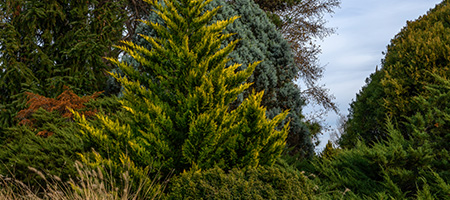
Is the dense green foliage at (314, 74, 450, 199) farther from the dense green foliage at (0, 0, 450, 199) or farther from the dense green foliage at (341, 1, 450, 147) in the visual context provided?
the dense green foliage at (341, 1, 450, 147)

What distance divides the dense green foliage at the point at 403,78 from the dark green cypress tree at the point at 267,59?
1093mm

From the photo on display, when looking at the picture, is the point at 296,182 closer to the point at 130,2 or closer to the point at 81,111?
the point at 81,111

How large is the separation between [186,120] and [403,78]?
12.8ft

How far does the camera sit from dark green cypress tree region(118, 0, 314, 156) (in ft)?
24.7

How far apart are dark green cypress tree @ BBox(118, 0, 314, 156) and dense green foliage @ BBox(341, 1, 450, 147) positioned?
1.09 m

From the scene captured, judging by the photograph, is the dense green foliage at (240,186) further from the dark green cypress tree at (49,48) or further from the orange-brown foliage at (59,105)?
the dark green cypress tree at (49,48)

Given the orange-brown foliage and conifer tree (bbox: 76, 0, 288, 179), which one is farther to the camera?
the orange-brown foliage

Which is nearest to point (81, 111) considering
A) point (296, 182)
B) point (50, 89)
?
point (50, 89)

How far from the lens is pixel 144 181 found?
16.8 ft

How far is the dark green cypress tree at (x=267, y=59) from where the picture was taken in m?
7.53

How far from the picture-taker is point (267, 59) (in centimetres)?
771

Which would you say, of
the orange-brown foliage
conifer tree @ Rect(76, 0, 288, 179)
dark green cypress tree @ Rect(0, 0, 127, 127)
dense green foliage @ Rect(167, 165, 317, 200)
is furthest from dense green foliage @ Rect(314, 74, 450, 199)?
dark green cypress tree @ Rect(0, 0, 127, 127)

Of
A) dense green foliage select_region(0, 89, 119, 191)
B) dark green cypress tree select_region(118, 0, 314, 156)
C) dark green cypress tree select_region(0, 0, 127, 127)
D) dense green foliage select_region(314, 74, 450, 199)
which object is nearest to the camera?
dense green foliage select_region(314, 74, 450, 199)

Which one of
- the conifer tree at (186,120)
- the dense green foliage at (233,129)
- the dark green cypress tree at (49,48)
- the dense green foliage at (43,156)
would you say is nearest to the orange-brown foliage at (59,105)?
the dense green foliage at (233,129)
